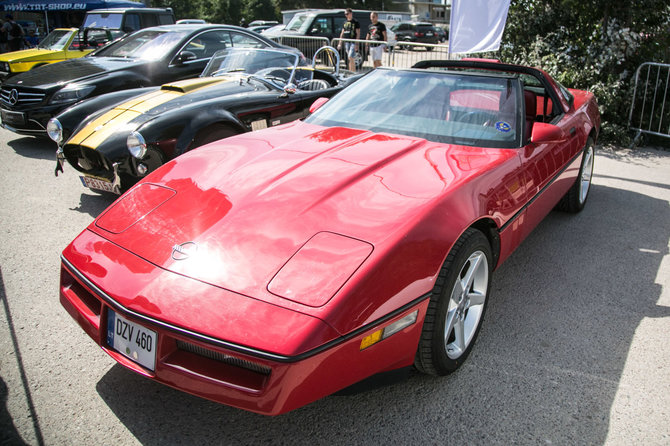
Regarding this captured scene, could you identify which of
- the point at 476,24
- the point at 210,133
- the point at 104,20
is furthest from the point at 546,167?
the point at 104,20

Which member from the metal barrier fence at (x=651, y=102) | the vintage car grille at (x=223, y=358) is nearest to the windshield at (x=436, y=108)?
the vintage car grille at (x=223, y=358)

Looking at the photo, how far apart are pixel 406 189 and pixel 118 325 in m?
1.35

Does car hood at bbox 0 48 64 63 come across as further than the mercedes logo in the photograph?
Yes

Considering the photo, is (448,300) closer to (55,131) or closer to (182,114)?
(182,114)

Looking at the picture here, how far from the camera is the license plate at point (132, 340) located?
1772 millimetres

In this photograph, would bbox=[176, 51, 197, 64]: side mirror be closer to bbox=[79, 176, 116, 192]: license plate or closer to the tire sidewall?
bbox=[79, 176, 116, 192]: license plate

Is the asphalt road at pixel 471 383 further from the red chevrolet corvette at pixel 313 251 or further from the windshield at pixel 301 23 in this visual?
the windshield at pixel 301 23

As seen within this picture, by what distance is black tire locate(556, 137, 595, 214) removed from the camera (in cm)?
421

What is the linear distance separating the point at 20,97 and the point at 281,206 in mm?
6126

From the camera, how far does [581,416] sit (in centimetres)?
209

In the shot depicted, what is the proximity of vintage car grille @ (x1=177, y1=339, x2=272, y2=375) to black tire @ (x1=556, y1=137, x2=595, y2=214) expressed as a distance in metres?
3.41

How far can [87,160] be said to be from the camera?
14.1ft

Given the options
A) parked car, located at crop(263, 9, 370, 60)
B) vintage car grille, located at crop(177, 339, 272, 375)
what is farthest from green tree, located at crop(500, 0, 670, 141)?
parked car, located at crop(263, 9, 370, 60)

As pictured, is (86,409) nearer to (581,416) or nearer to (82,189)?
(581,416)
